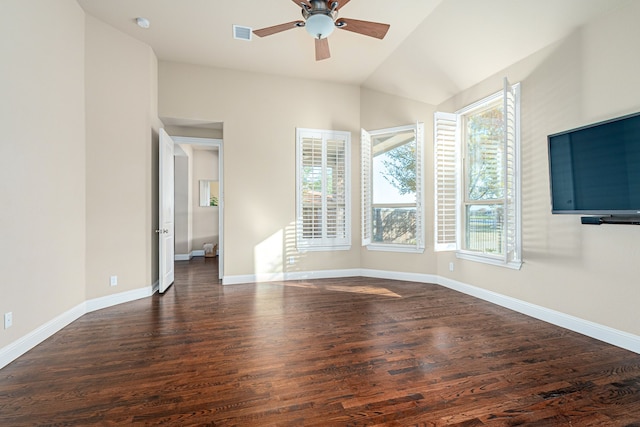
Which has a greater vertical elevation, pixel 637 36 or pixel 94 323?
pixel 637 36

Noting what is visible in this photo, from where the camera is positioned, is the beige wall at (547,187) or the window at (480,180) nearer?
the beige wall at (547,187)

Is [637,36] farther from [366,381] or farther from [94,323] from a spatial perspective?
[94,323]

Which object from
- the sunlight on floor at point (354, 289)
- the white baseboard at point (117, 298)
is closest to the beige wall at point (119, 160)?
the white baseboard at point (117, 298)

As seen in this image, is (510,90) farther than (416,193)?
No

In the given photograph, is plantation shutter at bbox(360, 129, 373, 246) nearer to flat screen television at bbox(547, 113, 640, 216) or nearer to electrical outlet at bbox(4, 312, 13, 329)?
flat screen television at bbox(547, 113, 640, 216)

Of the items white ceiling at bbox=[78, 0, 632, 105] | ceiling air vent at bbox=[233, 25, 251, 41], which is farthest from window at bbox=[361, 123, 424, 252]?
ceiling air vent at bbox=[233, 25, 251, 41]

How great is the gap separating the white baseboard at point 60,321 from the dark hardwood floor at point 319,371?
8cm

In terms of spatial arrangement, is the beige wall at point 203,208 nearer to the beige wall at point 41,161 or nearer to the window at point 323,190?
the window at point 323,190

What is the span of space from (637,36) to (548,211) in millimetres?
1607

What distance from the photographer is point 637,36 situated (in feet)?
8.21

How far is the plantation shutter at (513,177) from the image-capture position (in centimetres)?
353

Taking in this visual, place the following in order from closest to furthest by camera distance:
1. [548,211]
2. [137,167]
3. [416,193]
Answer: [548,211], [137,167], [416,193]

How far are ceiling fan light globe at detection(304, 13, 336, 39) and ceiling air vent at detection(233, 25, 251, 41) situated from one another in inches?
58.1

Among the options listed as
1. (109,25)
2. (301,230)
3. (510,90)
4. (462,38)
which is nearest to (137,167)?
(109,25)
